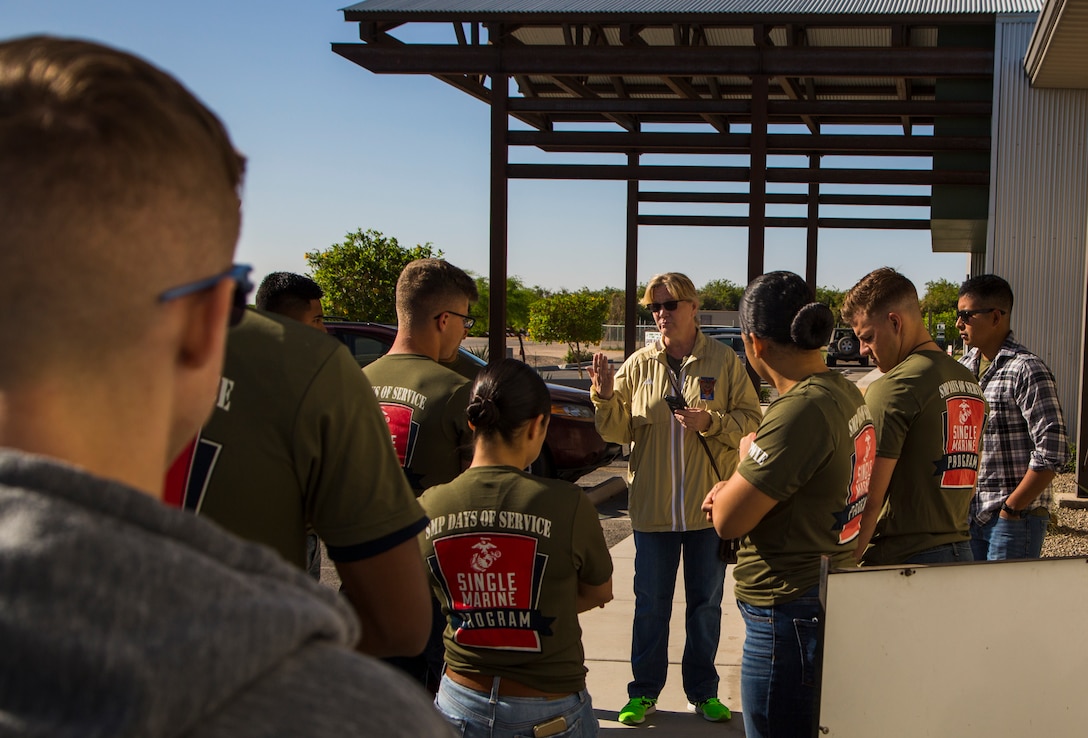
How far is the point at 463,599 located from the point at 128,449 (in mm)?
2079

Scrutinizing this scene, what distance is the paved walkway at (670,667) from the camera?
4.48 metres

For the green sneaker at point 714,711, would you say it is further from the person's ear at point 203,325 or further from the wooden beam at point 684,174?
the wooden beam at point 684,174

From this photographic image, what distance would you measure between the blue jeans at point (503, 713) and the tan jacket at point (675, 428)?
1817 millimetres

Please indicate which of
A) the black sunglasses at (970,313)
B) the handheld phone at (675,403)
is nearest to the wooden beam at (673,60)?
the black sunglasses at (970,313)

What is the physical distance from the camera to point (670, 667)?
5.23 metres

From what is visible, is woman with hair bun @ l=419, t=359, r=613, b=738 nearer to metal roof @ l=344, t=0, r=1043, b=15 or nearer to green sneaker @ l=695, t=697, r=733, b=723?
green sneaker @ l=695, t=697, r=733, b=723

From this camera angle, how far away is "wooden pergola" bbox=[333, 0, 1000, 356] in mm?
10578

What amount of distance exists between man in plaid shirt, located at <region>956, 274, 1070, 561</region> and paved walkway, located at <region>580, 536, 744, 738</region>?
4.63ft

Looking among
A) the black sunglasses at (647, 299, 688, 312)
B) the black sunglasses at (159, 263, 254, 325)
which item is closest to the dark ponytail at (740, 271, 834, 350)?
the black sunglasses at (647, 299, 688, 312)

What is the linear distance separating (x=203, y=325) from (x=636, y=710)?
4.04 meters

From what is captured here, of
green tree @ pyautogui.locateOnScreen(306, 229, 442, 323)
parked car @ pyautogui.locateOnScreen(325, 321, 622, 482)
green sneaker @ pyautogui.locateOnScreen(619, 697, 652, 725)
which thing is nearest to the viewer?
green sneaker @ pyautogui.locateOnScreen(619, 697, 652, 725)

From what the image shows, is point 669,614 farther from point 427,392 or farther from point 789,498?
point 427,392

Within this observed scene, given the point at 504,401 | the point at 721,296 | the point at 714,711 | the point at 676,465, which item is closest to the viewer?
the point at 504,401

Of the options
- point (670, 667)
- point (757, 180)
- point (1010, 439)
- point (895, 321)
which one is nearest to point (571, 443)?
point (757, 180)
